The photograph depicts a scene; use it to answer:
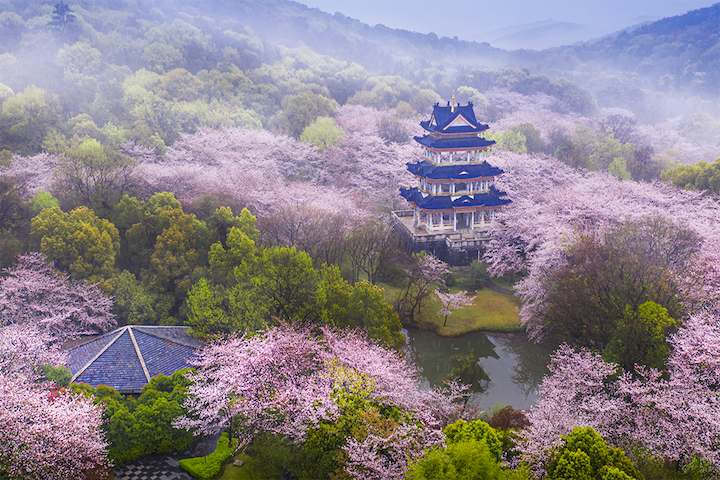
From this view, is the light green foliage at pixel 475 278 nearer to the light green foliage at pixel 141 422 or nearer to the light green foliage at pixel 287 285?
the light green foliage at pixel 287 285

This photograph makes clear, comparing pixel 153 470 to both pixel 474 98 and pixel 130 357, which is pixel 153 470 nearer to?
pixel 130 357

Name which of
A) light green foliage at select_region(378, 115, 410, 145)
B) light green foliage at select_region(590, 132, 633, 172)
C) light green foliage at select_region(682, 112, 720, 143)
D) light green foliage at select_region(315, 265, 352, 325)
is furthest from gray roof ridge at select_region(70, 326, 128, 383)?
light green foliage at select_region(682, 112, 720, 143)

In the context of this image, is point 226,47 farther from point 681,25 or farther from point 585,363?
point 681,25

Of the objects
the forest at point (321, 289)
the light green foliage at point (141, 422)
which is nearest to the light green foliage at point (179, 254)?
the forest at point (321, 289)

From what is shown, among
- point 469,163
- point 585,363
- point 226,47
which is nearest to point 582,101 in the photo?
point 469,163

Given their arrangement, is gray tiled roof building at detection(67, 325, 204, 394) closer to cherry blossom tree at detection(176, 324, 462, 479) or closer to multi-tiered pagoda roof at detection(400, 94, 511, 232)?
cherry blossom tree at detection(176, 324, 462, 479)

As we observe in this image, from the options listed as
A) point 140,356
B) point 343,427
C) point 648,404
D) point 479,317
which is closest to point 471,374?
point 479,317
